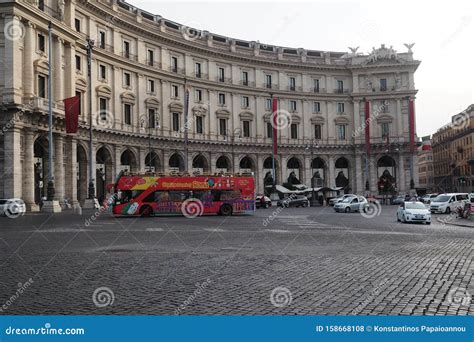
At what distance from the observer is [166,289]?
7375 millimetres

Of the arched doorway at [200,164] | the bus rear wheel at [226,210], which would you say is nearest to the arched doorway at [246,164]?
the arched doorway at [200,164]

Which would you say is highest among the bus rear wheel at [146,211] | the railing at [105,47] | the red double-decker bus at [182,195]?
the railing at [105,47]

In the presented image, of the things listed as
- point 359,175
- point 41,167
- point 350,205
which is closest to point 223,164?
point 359,175

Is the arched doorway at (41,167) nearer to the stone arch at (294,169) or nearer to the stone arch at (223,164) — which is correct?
the stone arch at (223,164)

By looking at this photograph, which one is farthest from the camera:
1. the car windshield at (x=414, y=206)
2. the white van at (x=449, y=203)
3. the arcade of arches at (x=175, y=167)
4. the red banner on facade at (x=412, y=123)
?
the red banner on facade at (x=412, y=123)

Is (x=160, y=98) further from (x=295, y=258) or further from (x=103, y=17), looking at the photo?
(x=295, y=258)

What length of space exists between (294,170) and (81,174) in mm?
34146

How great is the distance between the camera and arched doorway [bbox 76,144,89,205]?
45.1 m

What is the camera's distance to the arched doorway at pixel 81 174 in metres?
45.1

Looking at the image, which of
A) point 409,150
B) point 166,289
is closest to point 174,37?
point 409,150

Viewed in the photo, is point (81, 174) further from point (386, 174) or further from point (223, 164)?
point (386, 174)

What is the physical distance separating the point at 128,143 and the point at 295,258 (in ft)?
139

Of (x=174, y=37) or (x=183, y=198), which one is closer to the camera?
(x=183, y=198)

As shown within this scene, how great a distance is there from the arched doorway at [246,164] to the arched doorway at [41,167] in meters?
30.2
